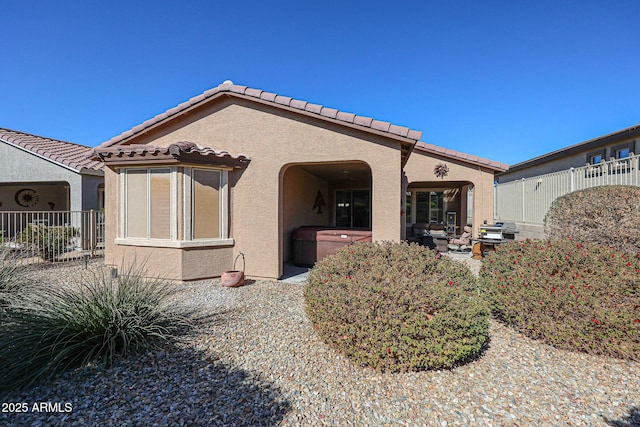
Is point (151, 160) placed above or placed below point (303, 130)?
below

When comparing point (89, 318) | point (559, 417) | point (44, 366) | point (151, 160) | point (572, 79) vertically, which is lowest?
point (559, 417)

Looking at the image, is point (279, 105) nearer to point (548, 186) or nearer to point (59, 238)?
point (59, 238)

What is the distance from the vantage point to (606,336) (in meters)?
3.89

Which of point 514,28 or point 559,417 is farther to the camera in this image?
point 514,28

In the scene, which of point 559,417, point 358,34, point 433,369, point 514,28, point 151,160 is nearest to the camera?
point 559,417

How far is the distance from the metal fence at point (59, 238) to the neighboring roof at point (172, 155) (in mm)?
5054

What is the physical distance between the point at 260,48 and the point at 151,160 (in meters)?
7.19

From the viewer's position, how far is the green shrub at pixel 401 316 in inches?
133

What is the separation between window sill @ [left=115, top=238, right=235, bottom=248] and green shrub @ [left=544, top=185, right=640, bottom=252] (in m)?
9.89

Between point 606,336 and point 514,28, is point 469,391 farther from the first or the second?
point 514,28

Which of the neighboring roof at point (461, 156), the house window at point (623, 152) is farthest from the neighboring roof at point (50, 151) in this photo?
the house window at point (623, 152)

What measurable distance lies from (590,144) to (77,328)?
2097 centimetres

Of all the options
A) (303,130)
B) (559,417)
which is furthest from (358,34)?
(559,417)

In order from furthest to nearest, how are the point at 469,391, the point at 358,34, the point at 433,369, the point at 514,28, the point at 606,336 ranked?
1. the point at 358,34
2. the point at 514,28
3. the point at 606,336
4. the point at 433,369
5. the point at 469,391
